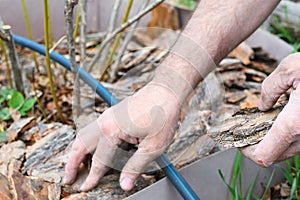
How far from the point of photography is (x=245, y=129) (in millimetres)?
828

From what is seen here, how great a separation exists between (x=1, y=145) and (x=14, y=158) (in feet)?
0.30

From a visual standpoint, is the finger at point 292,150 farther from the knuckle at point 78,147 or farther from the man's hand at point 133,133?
the knuckle at point 78,147

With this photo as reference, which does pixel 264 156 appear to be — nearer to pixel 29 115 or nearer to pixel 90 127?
pixel 90 127

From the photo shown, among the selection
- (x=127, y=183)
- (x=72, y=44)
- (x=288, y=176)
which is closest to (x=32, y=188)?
(x=127, y=183)

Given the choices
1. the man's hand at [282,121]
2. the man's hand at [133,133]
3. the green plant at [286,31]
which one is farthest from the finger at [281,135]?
the green plant at [286,31]

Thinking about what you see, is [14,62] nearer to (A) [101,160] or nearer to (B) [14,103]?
(B) [14,103]

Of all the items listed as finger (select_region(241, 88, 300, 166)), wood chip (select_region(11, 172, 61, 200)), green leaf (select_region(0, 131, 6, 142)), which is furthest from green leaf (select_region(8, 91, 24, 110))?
finger (select_region(241, 88, 300, 166))

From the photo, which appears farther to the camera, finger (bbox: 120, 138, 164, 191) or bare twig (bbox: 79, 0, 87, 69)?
bare twig (bbox: 79, 0, 87, 69)

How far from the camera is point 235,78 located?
139cm

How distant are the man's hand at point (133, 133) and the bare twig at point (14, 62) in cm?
33

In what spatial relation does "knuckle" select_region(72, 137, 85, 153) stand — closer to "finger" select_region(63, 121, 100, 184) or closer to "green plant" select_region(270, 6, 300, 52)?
"finger" select_region(63, 121, 100, 184)

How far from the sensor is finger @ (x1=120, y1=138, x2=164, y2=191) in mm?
877

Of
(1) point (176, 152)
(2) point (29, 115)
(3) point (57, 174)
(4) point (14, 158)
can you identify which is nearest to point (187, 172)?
(1) point (176, 152)

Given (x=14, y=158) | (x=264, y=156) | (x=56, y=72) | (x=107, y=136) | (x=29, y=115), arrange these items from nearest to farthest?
(x=264, y=156) < (x=107, y=136) < (x=14, y=158) < (x=29, y=115) < (x=56, y=72)
